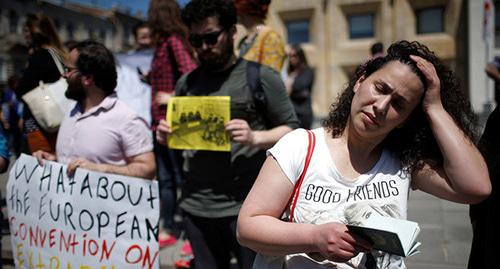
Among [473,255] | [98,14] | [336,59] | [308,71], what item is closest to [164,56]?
[473,255]

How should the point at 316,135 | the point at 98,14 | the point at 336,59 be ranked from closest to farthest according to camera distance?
1. the point at 316,135
2. the point at 336,59
3. the point at 98,14

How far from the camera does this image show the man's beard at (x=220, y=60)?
2.41m

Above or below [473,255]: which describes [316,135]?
above

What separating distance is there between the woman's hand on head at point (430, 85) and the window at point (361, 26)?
2304cm

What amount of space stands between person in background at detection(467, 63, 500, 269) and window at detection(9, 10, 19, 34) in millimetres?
46141

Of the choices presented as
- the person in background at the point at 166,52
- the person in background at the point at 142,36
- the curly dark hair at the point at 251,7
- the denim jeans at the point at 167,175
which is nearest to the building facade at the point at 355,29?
the person in background at the point at 142,36

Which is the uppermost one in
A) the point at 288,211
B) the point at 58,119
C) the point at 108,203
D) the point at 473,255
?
the point at 58,119

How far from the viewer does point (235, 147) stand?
2.42 metres

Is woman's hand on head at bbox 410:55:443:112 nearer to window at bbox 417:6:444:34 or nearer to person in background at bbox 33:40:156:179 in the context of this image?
person in background at bbox 33:40:156:179

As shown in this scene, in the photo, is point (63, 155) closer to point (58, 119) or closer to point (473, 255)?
point (58, 119)

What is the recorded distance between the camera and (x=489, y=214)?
202 cm

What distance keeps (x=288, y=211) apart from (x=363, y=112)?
0.44 m

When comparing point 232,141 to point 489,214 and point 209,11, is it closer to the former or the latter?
point 209,11

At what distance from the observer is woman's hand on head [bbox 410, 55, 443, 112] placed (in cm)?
151
